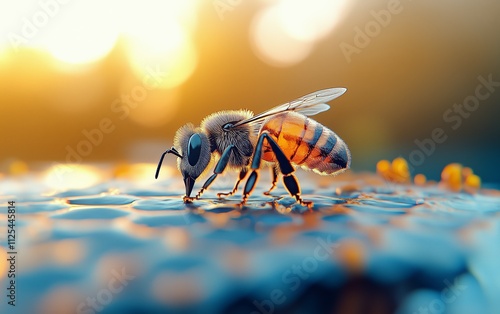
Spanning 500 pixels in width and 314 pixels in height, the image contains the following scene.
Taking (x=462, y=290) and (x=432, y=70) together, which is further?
(x=432, y=70)

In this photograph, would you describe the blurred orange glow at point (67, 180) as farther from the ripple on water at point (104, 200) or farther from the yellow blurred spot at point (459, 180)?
the yellow blurred spot at point (459, 180)

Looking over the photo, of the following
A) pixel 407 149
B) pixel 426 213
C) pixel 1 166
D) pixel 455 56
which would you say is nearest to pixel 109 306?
pixel 426 213

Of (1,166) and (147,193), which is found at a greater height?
(1,166)

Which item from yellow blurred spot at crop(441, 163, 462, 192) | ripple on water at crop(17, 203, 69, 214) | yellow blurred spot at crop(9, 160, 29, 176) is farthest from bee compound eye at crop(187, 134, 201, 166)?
yellow blurred spot at crop(9, 160, 29, 176)

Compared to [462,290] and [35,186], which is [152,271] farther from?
[35,186]

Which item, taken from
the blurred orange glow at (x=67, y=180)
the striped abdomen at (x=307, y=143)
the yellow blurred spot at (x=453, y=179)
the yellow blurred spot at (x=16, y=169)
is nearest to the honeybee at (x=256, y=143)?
the striped abdomen at (x=307, y=143)

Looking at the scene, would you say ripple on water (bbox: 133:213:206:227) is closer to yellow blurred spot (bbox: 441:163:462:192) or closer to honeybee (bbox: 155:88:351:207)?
honeybee (bbox: 155:88:351:207)

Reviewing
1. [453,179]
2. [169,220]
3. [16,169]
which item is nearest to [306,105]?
[453,179]
